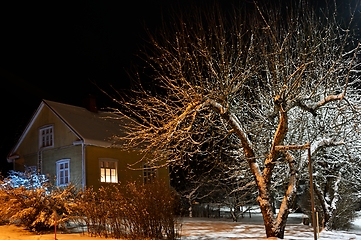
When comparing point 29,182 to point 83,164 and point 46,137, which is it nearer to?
point 83,164

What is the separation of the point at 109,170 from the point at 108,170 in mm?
71

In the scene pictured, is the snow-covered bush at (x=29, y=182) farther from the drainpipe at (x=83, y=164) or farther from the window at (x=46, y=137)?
the window at (x=46, y=137)

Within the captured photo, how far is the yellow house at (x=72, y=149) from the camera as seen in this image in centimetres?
2358

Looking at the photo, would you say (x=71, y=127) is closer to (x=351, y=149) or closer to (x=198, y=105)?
(x=198, y=105)

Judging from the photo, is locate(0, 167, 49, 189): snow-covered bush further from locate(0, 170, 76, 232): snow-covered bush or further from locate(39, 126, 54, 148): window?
locate(39, 126, 54, 148): window

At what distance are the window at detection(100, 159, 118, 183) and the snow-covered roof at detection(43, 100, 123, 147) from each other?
1148mm

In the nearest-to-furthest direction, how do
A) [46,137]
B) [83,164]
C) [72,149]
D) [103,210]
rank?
[103,210] → [83,164] → [72,149] → [46,137]

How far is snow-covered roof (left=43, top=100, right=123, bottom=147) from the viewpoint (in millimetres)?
23750

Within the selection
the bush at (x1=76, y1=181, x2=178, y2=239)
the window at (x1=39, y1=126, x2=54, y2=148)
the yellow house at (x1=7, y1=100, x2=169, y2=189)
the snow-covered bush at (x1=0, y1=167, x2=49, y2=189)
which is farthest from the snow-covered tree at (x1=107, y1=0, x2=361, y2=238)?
the window at (x1=39, y1=126, x2=54, y2=148)

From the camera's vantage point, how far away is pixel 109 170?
82.2ft

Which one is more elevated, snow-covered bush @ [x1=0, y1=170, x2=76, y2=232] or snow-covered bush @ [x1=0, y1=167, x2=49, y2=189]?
snow-covered bush @ [x1=0, y1=167, x2=49, y2=189]

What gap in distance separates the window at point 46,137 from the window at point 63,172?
1.48m

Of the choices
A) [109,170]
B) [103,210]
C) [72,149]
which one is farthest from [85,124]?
[103,210]

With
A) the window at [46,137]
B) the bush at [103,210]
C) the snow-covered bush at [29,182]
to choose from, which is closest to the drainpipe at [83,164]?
the window at [46,137]
